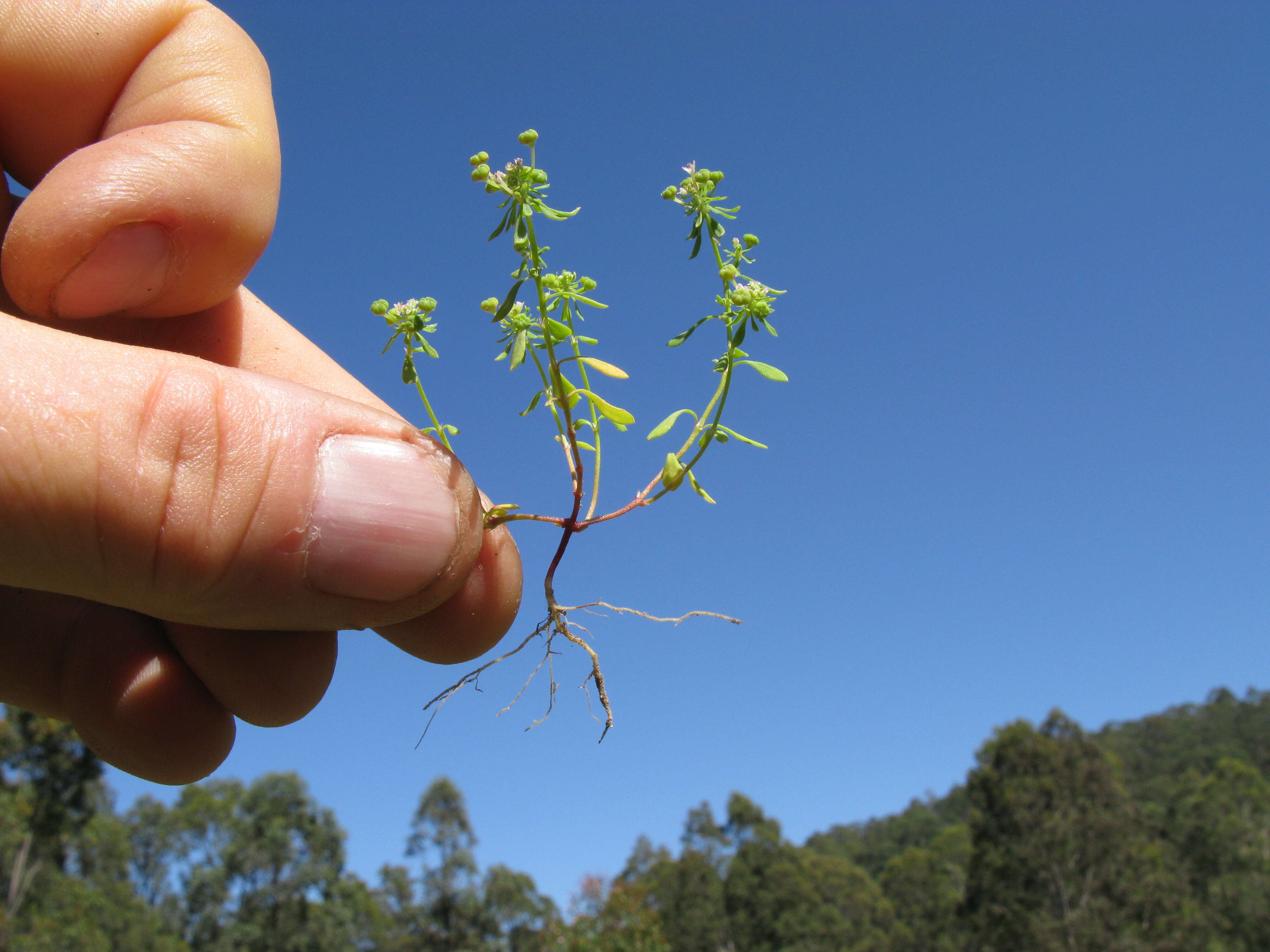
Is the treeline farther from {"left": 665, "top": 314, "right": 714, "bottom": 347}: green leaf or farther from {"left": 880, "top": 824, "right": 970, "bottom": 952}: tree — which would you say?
{"left": 665, "top": 314, "right": 714, "bottom": 347}: green leaf

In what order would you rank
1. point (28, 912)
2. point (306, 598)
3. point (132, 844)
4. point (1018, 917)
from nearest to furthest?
point (306, 598) < point (28, 912) < point (1018, 917) < point (132, 844)

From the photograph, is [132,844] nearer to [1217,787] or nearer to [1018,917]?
[1018,917]

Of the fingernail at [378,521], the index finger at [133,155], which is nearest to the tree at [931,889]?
the fingernail at [378,521]

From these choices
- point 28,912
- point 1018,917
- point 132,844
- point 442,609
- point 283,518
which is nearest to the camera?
point 283,518

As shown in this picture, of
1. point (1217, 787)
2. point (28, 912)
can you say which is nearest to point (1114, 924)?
point (1217, 787)

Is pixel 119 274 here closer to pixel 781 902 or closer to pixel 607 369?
pixel 607 369

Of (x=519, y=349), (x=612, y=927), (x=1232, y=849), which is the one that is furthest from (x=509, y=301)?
(x=1232, y=849)
